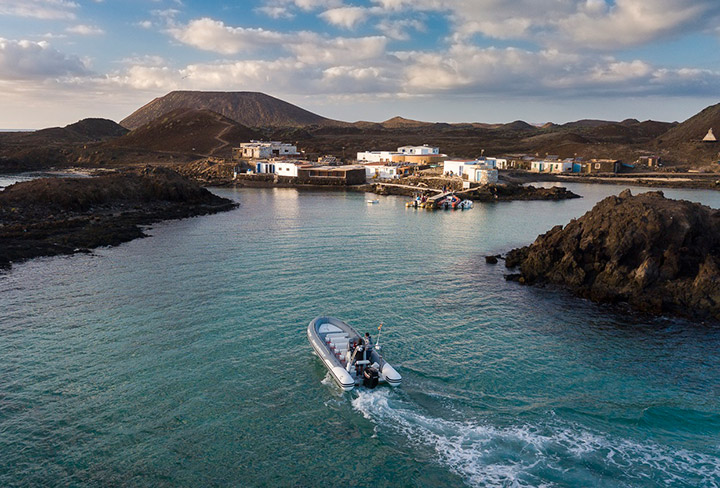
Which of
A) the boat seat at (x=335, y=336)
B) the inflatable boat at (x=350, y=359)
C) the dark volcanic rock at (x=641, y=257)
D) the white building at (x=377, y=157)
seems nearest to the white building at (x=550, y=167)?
the white building at (x=377, y=157)

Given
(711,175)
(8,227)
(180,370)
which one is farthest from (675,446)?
(711,175)

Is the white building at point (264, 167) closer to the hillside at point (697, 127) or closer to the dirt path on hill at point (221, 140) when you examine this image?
the dirt path on hill at point (221, 140)

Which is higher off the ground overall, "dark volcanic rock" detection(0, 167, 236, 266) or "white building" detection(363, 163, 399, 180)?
"white building" detection(363, 163, 399, 180)

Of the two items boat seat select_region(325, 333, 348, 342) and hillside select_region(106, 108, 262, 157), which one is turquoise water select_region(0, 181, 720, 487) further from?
hillside select_region(106, 108, 262, 157)

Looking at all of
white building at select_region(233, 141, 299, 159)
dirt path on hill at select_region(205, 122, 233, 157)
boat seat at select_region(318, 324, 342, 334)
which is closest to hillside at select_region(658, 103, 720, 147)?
white building at select_region(233, 141, 299, 159)

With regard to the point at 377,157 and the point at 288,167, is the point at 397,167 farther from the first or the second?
the point at 288,167

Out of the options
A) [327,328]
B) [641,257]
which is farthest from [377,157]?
[327,328]

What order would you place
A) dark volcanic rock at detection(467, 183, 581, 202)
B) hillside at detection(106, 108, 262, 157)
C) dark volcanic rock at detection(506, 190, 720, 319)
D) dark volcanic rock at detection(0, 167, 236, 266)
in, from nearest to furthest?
dark volcanic rock at detection(506, 190, 720, 319), dark volcanic rock at detection(0, 167, 236, 266), dark volcanic rock at detection(467, 183, 581, 202), hillside at detection(106, 108, 262, 157)
